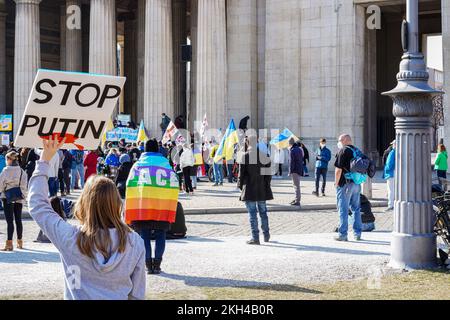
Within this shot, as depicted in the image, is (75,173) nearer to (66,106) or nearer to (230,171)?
(230,171)

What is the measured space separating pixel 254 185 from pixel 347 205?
1750mm

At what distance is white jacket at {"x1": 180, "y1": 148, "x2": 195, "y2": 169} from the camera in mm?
Answer: 26639

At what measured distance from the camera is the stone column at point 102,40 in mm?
41125

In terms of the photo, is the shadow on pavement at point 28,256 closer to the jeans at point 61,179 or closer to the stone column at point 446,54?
the jeans at point 61,179

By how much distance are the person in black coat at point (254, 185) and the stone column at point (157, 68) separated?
998 inches

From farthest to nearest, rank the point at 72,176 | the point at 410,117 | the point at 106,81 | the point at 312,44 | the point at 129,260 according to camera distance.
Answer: the point at 312,44 → the point at 72,176 → the point at 410,117 → the point at 106,81 → the point at 129,260

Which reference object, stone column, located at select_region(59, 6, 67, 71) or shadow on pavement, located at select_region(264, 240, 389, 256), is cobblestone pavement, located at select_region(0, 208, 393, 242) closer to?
shadow on pavement, located at select_region(264, 240, 389, 256)

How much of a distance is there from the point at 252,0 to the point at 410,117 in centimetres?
3047

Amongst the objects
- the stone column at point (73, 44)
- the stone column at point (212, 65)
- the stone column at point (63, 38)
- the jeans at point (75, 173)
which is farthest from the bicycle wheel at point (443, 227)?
the stone column at point (63, 38)

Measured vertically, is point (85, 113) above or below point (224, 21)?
below

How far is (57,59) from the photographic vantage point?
5316 centimetres

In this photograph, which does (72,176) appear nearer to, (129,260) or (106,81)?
(106,81)

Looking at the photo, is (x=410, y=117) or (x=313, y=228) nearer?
(x=410, y=117)

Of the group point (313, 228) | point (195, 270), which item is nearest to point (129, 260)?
point (195, 270)
